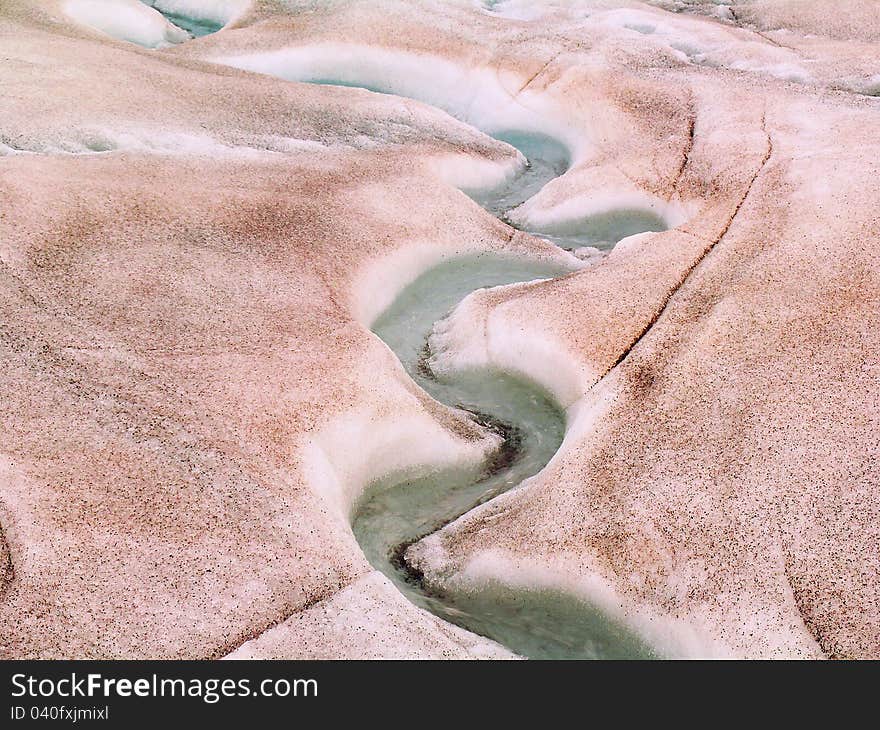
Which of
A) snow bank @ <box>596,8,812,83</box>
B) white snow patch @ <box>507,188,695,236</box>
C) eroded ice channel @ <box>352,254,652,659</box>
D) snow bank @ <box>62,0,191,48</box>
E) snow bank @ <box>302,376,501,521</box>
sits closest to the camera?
eroded ice channel @ <box>352,254,652,659</box>

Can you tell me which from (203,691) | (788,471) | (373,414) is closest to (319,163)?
(373,414)


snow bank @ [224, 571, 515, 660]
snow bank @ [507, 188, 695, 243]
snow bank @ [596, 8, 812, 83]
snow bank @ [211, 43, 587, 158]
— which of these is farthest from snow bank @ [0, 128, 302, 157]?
snow bank @ [596, 8, 812, 83]

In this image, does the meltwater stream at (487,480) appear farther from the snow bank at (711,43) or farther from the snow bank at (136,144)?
the snow bank at (711,43)

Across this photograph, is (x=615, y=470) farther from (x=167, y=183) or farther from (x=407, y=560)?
(x=167, y=183)

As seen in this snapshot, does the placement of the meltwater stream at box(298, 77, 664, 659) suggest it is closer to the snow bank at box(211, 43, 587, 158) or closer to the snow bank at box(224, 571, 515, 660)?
the snow bank at box(224, 571, 515, 660)

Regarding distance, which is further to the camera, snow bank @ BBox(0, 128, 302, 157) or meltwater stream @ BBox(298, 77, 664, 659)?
snow bank @ BBox(0, 128, 302, 157)

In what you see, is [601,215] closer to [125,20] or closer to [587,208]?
[587,208]

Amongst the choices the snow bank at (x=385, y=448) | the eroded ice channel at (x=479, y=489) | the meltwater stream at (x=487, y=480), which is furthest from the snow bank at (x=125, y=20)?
the snow bank at (x=385, y=448)

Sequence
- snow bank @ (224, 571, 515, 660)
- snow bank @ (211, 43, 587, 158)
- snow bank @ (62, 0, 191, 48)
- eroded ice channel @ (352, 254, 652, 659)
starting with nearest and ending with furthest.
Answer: snow bank @ (224, 571, 515, 660) < eroded ice channel @ (352, 254, 652, 659) < snow bank @ (211, 43, 587, 158) < snow bank @ (62, 0, 191, 48)

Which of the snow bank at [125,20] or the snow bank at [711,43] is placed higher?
the snow bank at [711,43]

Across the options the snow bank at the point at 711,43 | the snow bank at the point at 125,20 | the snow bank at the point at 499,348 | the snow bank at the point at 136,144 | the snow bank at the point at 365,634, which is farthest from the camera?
the snow bank at the point at 125,20
